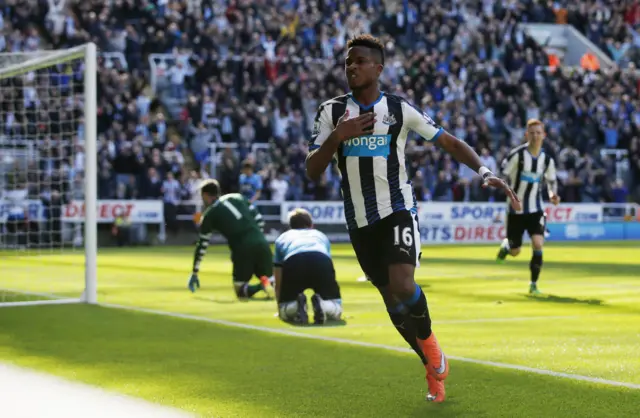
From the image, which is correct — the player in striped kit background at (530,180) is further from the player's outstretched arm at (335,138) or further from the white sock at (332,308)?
the player's outstretched arm at (335,138)

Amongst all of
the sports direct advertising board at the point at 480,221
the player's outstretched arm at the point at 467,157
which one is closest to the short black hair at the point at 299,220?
the player's outstretched arm at the point at 467,157

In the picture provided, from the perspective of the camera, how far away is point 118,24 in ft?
116

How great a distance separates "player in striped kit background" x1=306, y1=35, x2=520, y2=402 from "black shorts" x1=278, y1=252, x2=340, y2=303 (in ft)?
13.9

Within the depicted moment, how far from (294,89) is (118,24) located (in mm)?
5879

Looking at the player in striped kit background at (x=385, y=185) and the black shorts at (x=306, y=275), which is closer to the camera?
the player in striped kit background at (x=385, y=185)

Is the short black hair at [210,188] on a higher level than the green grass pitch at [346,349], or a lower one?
higher

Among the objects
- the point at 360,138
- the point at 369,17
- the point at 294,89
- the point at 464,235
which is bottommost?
the point at 464,235

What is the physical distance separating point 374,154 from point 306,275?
14.9 ft

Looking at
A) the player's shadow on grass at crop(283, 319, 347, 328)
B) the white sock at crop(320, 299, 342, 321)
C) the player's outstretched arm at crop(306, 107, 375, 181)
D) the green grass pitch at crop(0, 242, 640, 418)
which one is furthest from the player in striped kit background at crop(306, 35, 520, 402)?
the white sock at crop(320, 299, 342, 321)

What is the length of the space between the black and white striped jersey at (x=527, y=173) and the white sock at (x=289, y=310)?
4.92 meters

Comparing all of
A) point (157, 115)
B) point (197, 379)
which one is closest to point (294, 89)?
point (157, 115)

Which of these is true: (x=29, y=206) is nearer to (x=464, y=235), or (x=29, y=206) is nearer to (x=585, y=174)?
(x=464, y=235)

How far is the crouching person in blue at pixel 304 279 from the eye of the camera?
1160 centimetres

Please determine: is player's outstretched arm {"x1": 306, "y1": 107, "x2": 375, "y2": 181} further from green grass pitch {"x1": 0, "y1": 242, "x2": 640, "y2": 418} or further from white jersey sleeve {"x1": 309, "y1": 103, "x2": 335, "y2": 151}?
green grass pitch {"x1": 0, "y1": 242, "x2": 640, "y2": 418}
